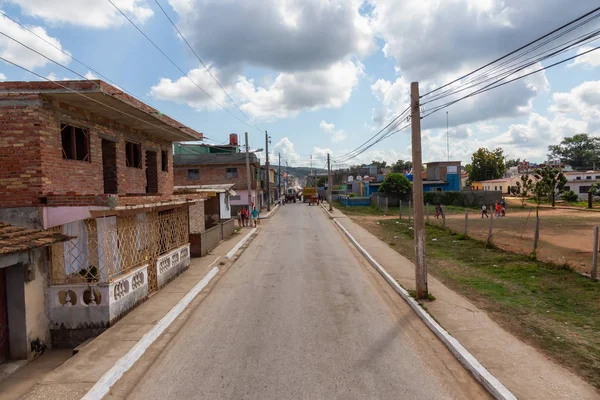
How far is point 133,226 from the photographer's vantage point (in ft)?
34.2

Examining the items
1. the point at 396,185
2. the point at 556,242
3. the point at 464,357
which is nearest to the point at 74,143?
the point at 464,357

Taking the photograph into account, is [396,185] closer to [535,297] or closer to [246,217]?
[246,217]

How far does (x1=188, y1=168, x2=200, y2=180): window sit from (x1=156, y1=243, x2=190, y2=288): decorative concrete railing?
1152 inches

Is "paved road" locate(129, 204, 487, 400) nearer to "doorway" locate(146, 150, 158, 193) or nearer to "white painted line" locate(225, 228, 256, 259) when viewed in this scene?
"white painted line" locate(225, 228, 256, 259)

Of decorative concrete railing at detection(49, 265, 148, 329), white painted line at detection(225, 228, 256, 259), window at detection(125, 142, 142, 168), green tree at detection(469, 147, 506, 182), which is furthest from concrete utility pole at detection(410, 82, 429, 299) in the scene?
green tree at detection(469, 147, 506, 182)

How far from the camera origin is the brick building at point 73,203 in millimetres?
8664

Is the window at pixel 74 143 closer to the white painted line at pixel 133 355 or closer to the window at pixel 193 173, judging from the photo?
the white painted line at pixel 133 355

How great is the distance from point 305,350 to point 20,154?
7337mm

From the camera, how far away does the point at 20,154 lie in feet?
28.7

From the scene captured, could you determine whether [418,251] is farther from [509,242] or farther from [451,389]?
[509,242]

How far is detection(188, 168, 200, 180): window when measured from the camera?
141 feet

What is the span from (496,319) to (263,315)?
16.1 feet

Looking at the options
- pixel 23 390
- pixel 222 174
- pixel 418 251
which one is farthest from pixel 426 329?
pixel 222 174

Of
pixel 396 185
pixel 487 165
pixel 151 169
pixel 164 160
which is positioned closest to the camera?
pixel 151 169
